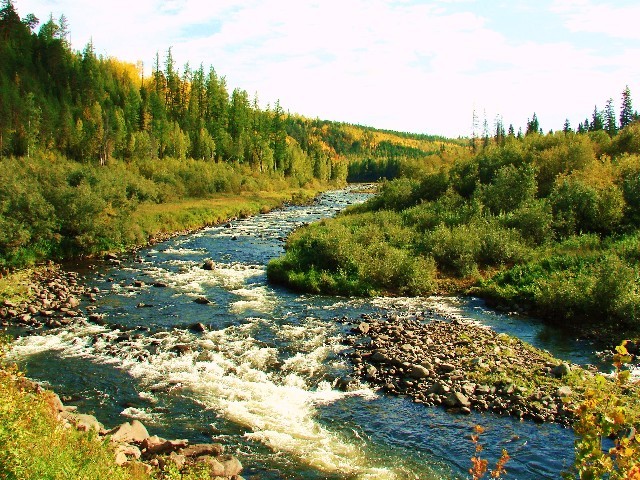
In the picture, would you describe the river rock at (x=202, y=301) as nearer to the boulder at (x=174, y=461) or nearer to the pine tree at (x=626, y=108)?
the boulder at (x=174, y=461)

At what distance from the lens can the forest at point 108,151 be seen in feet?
113

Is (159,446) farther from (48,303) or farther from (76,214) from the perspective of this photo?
(76,214)

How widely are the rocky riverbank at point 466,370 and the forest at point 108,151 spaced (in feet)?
80.4

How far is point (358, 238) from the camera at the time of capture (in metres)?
34.0

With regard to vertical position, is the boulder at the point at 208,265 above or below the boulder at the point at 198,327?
above

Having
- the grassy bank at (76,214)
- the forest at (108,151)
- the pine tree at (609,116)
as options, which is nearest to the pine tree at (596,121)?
the pine tree at (609,116)

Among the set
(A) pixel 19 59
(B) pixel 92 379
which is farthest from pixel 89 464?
(A) pixel 19 59

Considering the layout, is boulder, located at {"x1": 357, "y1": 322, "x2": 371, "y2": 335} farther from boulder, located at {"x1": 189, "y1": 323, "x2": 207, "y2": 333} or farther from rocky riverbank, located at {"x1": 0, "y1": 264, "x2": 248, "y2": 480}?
rocky riverbank, located at {"x1": 0, "y1": 264, "x2": 248, "y2": 480}

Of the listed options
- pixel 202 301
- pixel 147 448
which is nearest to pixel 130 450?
pixel 147 448

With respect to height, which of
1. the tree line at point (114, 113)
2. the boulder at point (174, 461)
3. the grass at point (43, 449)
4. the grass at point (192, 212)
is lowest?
the boulder at point (174, 461)

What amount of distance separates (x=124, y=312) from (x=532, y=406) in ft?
61.9

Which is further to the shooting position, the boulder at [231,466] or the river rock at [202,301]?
the river rock at [202,301]

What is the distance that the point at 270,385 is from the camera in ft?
52.6

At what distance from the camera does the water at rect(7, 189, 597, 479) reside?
40.0 feet
